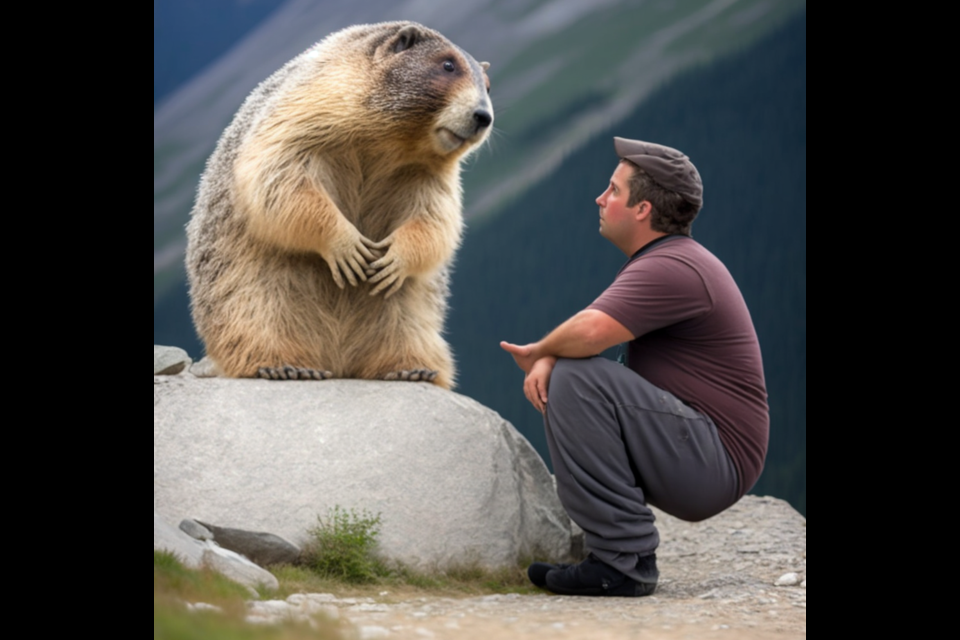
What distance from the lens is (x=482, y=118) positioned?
614 centimetres

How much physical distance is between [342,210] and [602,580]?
119 inches

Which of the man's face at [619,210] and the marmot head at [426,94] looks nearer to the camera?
the man's face at [619,210]

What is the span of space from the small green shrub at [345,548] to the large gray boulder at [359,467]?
0.24ft

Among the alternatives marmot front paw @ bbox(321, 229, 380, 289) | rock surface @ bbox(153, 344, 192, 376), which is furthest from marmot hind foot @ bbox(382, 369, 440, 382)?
rock surface @ bbox(153, 344, 192, 376)

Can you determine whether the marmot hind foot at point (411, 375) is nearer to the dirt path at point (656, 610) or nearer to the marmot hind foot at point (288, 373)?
the marmot hind foot at point (288, 373)

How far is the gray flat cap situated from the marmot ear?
178 centimetres

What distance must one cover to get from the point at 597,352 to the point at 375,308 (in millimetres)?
2154

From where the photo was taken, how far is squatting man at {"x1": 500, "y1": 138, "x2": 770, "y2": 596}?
5.07 meters

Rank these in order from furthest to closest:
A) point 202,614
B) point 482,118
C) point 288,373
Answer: point 288,373, point 482,118, point 202,614

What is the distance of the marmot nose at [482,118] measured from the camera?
6.11 meters

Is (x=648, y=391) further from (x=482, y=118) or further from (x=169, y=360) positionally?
(x=169, y=360)

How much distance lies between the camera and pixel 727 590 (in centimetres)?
546

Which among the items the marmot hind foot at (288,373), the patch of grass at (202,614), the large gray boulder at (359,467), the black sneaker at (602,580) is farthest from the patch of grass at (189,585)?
the marmot hind foot at (288,373)

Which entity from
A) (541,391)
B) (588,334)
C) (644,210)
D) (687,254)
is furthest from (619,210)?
(541,391)
